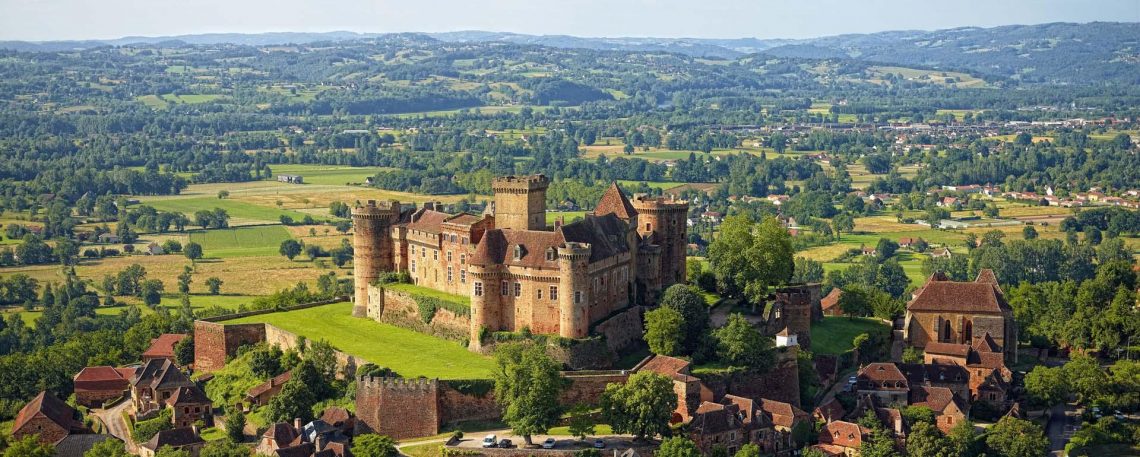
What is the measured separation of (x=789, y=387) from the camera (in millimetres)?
71500

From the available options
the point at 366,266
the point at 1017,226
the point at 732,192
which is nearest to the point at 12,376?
the point at 366,266

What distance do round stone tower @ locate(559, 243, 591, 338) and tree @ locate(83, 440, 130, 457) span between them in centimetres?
2183

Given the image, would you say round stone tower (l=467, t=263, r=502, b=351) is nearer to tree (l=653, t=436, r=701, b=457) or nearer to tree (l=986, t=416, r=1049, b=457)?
tree (l=653, t=436, r=701, b=457)

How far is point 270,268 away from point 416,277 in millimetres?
52452

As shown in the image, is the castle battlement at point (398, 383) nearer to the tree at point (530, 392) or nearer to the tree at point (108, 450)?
the tree at point (530, 392)

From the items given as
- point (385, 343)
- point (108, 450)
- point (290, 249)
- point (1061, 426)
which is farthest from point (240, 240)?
point (1061, 426)

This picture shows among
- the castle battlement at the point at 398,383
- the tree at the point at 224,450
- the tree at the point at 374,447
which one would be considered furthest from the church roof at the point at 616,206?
the tree at the point at 224,450

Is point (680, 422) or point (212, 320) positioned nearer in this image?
point (680, 422)

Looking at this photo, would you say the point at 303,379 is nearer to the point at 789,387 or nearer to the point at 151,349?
the point at 151,349

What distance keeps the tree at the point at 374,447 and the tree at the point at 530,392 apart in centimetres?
552

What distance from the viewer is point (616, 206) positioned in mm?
76188

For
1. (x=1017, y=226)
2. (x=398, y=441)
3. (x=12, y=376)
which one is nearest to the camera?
(x=398, y=441)

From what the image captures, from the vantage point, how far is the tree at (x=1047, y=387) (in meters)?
72.8

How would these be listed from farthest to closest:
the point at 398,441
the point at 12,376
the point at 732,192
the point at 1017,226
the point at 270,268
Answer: the point at 732,192 < the point at 1017,226 < the point at 270,268 < the point at 12,376 < the point at 398,441
